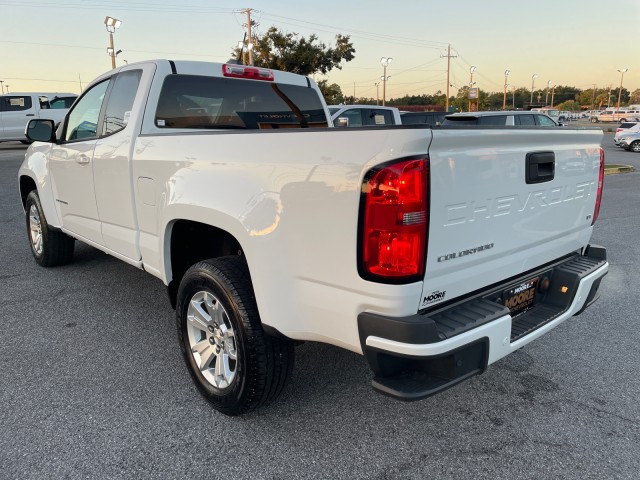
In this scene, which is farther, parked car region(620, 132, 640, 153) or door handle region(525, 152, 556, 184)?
parked car region(620, 132, 640, 153)

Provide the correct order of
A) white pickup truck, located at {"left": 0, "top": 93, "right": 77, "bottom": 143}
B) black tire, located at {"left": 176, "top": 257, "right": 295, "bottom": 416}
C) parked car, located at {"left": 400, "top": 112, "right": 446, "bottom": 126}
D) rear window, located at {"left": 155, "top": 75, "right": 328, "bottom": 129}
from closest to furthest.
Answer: black tire, located at {"left": 176, "top": 257, "right": 295, "bottom": 416} < rear window, located at {"left": 155, "top": 75, "right": 328, "bottom": 129} < parked car, located at {"left": 400, "top": 112, "right": 446, "bottom": 126} < white pickup truck, located at {"left": 0, "top": 93, "right": 77, "bottom": 143}

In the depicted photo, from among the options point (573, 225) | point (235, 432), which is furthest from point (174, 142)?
point (573, 225)

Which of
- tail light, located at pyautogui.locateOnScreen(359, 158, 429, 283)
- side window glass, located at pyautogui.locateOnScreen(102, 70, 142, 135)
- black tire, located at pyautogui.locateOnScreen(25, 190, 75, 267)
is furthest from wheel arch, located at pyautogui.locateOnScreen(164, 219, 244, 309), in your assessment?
black tire, located at pyautogui.locateOnScreen(25, 190, 75, 267)

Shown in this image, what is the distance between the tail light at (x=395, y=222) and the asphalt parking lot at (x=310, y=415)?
1010 millimetres

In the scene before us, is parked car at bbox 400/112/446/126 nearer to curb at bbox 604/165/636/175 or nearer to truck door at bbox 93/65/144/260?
curb at bbox 604/165/636/175

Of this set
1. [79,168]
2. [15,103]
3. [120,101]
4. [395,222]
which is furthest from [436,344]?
[15,103]

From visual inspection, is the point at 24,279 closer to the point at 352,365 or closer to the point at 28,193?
the point at 28,193

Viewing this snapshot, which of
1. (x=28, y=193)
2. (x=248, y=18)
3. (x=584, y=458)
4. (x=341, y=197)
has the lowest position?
(x=584, y=458)

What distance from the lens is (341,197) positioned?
2012 millimetres

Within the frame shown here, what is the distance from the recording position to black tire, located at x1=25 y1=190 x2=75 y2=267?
16.8 ft

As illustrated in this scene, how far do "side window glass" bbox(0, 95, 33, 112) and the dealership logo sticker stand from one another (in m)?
21.8

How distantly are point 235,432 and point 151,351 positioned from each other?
1173mm

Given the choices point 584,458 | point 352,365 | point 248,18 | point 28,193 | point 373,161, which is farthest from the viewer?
point 248,18

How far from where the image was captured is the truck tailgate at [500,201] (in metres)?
2.02
